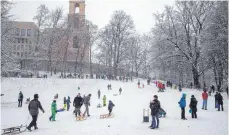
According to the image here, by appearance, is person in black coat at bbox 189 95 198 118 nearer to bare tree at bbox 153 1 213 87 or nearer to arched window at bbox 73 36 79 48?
bare tree at bbox 153 1 213 87

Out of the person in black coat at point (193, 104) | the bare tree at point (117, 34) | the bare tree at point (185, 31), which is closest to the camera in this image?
the person in black coat at point (193, 104)

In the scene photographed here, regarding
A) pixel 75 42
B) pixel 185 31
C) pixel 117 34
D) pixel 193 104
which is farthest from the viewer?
pixel 75 42

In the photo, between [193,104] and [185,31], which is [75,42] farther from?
[193,104]

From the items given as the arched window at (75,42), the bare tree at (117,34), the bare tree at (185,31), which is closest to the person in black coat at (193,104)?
the bare tree at (185,31)

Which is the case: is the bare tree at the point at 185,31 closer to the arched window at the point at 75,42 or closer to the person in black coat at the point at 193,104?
the arched window at the point at 75,42

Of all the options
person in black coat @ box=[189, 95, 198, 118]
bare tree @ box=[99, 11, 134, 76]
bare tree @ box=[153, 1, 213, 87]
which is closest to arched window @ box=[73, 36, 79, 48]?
bare tree @ box=[99, 11, 134, 76]

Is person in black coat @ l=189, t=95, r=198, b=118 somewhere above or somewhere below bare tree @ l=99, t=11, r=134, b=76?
below

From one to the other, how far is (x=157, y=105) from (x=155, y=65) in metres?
31.8

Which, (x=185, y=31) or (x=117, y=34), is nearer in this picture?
(x=185, y=31)

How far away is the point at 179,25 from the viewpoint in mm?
42188

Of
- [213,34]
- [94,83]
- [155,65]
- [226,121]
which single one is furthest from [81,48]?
[226,121]

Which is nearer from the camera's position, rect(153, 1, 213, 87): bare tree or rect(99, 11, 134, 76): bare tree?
rect(153, 1, 213, 87): bare tree

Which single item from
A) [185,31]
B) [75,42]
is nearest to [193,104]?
[185,31]

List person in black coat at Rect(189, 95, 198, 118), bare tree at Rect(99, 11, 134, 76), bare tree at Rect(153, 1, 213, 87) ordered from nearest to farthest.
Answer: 1. person in black coat at Rect(189, 95, 198, 118)
2. bare tree at Rect(153, 1, 213, 87)
3. bare tree at Rect(99, 11, 134, 76)
